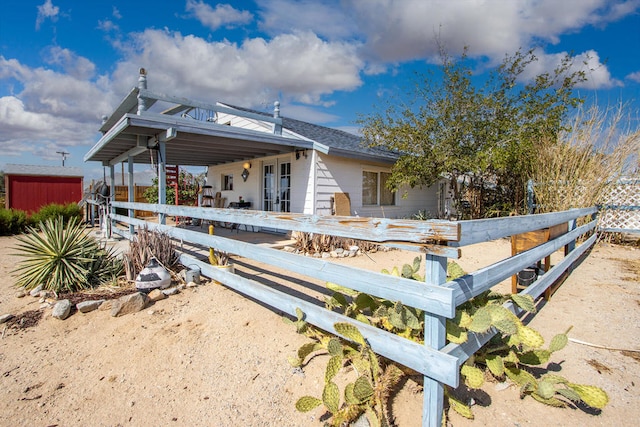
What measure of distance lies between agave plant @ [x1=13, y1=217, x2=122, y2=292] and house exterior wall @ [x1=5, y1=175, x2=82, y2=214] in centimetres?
1462

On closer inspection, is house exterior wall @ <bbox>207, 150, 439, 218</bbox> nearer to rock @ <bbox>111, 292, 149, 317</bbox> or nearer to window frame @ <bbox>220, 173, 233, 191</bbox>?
window frame @ <bbox>220, 173, 233, 191</bbox>

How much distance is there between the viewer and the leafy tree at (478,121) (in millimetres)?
8445

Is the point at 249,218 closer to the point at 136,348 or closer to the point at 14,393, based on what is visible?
the point at 136,348

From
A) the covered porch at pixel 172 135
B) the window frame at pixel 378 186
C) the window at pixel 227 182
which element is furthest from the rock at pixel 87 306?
the window at pixel 227 182

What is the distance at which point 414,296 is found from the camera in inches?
66.7

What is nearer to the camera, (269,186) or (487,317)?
(487,317)

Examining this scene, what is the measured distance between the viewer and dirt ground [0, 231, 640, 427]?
1.99 metres

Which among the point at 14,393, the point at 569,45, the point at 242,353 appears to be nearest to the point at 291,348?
the point at 242,353

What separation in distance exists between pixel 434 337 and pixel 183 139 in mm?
7318

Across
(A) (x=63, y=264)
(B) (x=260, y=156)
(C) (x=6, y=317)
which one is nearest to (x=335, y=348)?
(C) (x=6, y=317)

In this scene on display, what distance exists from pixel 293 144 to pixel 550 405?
7.18 meters

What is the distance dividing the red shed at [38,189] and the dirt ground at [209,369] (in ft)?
51.1

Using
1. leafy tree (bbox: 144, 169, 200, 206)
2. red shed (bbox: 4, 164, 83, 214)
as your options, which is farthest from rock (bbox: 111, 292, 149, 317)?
red shed (bbox: 4, 164, 83, 214)

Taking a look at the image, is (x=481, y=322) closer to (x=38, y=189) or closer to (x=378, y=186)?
(x=378, y=186)
